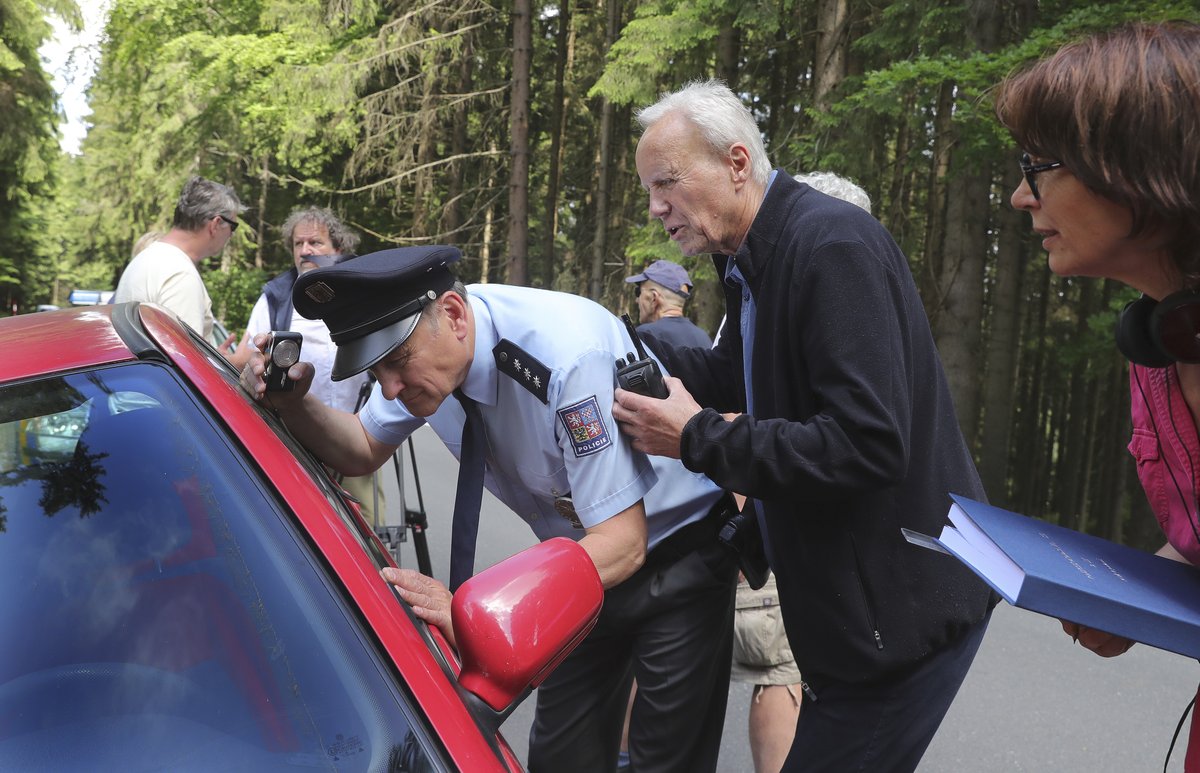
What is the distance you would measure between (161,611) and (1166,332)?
135 centimetres

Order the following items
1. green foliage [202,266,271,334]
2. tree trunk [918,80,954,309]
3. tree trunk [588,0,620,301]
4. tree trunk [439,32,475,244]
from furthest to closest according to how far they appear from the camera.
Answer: green foliage [202,266,271,334] < tree trunk [588,0,620,301] < tree trunk [439,32,475,244] < tree trunk [918,80,954,309]

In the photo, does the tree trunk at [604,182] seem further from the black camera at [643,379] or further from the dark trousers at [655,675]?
the black camera at [643,379]

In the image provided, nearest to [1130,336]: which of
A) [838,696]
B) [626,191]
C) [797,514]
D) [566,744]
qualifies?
[797,514]

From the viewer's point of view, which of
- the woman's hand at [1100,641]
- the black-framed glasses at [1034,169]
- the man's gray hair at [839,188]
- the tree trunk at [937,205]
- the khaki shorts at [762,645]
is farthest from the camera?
the tree trunk at [937,205]

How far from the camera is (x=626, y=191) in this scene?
72.0ft

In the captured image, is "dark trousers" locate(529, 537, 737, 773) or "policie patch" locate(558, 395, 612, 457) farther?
"dark trousers" locate(529, 537, 737, 773)

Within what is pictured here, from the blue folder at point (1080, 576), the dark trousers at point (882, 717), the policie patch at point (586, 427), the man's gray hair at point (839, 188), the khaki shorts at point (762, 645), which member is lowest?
the khaki shorts at point (762, 645)

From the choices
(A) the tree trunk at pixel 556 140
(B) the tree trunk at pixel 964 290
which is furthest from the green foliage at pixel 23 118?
(B) the tree trunk at pixel 964 290

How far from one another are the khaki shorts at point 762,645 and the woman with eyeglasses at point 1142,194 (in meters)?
2.00

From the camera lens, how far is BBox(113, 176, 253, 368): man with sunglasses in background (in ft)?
15.5

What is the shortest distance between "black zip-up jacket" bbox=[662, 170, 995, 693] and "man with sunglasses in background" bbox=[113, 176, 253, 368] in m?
3.21

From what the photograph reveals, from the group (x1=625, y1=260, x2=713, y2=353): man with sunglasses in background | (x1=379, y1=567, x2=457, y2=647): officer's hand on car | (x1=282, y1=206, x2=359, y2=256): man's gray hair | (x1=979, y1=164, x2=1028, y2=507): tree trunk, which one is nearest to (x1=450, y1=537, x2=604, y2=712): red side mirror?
(x1=379, y1=567, x2=457, y2=647): officer's hand on car

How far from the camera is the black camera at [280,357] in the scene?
2.08m

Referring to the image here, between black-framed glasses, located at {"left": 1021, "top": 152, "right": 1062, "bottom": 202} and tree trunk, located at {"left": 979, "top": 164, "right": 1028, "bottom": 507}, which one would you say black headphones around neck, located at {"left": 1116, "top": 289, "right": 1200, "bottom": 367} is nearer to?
black-framed glasses, located at {"left": 1021, "top": 152, "right": 1062, "bottom": 202}
